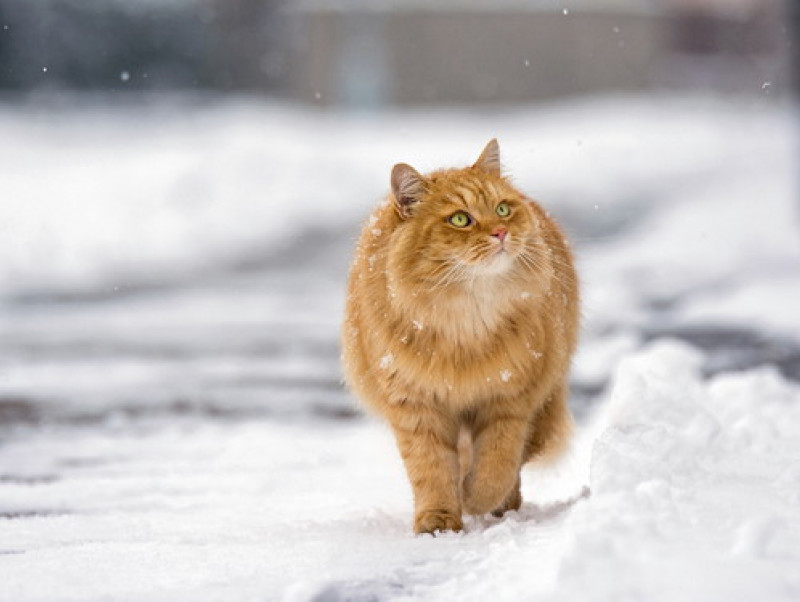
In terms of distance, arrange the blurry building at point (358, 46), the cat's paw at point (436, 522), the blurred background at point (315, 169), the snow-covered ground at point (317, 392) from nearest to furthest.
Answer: the snow-covered ground at point (317, 392)
the cat's paw at point (436, 522)
the blurred background at point (315, 169)
the blurry building at point (358, 46)

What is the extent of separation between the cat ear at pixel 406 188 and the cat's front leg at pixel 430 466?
0.64 meters

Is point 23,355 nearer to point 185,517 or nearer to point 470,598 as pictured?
point 185,517

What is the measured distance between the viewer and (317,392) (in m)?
7.98

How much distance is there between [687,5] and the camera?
1351 inches

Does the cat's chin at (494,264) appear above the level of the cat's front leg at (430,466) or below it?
above

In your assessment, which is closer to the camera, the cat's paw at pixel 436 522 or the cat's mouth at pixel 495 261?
the cat's mouth at pixel 495 261

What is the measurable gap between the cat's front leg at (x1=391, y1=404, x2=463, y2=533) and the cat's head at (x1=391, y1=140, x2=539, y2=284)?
1.62ft

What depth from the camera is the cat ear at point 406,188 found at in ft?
14.0

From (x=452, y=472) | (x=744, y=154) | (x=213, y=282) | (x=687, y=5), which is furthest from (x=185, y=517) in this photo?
(x=687, y=5)

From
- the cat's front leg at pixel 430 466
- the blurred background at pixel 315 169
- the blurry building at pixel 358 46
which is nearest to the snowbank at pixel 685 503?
the cat's front leg at pixel 430 466

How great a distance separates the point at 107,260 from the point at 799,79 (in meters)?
8.66

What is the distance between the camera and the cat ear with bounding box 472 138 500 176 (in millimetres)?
4535

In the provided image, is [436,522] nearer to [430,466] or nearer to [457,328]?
[430,466]

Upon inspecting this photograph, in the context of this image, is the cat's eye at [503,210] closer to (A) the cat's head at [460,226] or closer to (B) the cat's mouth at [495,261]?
(A) the cat's head at [460,226]
